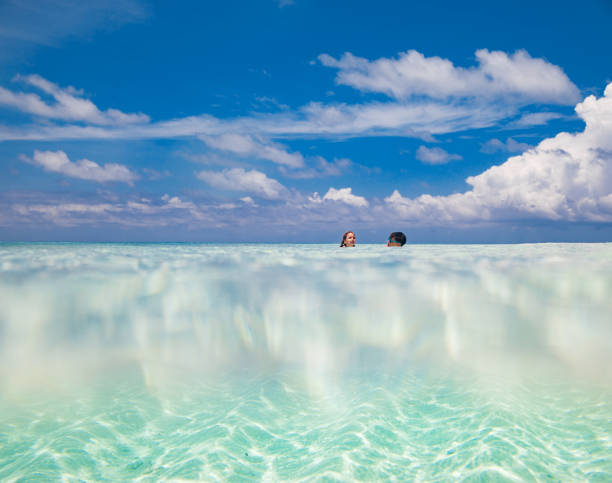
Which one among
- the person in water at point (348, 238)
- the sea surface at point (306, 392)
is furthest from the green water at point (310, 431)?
the person in water at point (348, 238)

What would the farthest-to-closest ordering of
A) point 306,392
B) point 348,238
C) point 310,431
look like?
point 348,238 → point 306,392 → point 310,431

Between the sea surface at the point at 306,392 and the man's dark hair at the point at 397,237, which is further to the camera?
the man's dark hair at the point at 397,237

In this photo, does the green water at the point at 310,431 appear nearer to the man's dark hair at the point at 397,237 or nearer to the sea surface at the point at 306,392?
the sea surface at the point at 306,392

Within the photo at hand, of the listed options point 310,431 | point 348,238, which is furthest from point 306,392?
point 348,238

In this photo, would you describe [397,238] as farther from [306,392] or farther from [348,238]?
[306,392]

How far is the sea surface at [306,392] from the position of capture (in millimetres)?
3086

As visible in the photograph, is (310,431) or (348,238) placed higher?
(348,238)

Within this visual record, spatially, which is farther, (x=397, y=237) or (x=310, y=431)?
(x=397, y=237)

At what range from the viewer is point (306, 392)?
4.41 metres

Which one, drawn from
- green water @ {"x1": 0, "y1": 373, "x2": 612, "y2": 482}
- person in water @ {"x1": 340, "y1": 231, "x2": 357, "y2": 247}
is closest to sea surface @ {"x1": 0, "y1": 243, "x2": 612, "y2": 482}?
→ green water @ {"x1": 0, "y1": 373, "x2": 612, "y2": 482}

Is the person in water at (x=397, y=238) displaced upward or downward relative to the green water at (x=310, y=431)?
upward

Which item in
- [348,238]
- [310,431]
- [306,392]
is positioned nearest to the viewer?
[310,431]

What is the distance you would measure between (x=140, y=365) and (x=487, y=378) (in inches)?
181

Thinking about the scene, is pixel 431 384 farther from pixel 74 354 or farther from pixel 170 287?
pixel 170 287
